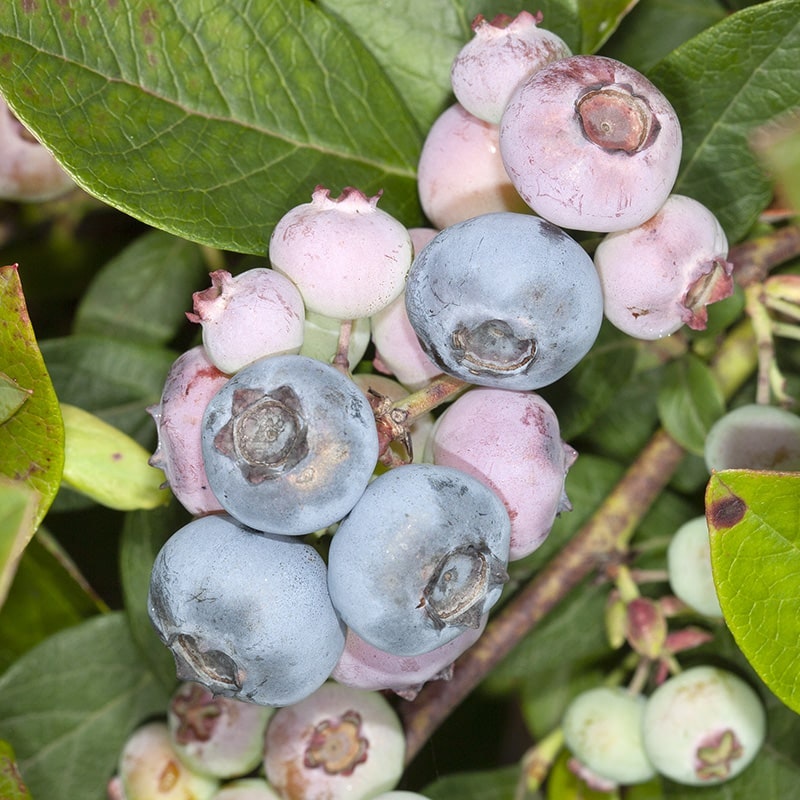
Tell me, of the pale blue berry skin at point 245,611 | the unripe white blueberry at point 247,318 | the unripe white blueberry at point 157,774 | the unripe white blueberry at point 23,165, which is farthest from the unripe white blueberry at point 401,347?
the unripe white blueberry at point 23,165

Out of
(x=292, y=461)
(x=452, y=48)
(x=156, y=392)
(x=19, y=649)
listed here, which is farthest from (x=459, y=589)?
(x=19, y=649)

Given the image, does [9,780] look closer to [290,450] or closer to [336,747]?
[336,747]

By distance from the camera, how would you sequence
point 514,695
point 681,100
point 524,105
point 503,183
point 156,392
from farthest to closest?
point 514,695
point 156,392
point 681,100
point 503,183
point 524,105

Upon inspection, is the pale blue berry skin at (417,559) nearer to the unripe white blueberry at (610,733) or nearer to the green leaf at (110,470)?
the green leaf at (110,470)

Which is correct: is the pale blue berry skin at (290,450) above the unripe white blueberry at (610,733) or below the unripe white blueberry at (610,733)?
above

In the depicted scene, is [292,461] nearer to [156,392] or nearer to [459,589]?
[459,589]

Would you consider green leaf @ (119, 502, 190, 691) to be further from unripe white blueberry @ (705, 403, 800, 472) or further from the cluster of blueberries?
unripe white blueberry @ (705, 403, 800, 472)

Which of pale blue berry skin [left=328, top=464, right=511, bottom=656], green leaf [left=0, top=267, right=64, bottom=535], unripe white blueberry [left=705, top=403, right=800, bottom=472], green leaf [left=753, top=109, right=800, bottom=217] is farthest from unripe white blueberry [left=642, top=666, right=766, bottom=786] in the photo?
green leaf [left=753, top=109, right=800, bottom=217]
